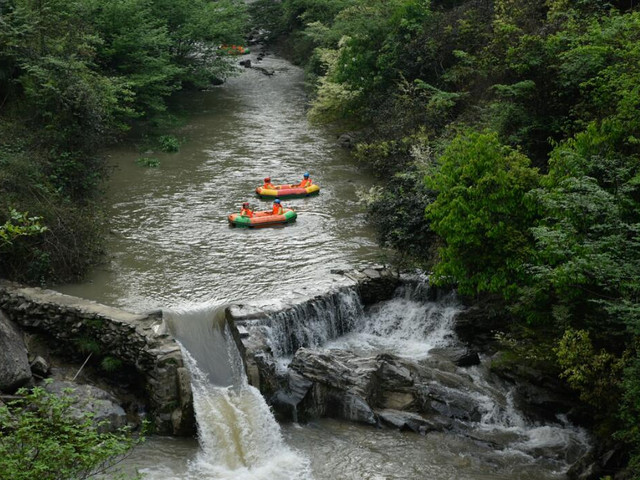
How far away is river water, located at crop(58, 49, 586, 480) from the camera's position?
12.2 metres

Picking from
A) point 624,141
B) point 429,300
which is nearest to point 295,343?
point 429,300

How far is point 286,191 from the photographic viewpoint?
22609 mm

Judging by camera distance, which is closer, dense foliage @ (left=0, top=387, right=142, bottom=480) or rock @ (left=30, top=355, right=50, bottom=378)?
dense foliage @ (left=0, top=387, right=142, bottom=480)

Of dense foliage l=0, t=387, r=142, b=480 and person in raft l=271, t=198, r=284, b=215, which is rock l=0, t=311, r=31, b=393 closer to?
dense foliage l=0, t=387, r=142, b=480

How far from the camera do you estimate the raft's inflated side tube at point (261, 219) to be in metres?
20.1

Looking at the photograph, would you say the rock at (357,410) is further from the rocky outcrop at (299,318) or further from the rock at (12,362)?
the rock at (12,362)

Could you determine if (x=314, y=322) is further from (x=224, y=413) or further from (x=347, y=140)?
(x=347, y=140)

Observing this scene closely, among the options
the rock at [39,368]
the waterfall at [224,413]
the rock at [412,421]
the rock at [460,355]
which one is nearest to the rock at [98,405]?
the rock at [39,368]

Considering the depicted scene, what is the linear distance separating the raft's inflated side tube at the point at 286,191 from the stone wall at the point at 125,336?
8.57 metres

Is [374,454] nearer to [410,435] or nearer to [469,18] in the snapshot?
[410,435]

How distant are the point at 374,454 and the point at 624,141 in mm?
7510

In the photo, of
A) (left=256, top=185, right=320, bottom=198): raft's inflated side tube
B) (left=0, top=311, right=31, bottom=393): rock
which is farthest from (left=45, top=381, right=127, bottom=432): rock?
(left=256, top=185, right=320, bottom=198): raft's inflated side tube

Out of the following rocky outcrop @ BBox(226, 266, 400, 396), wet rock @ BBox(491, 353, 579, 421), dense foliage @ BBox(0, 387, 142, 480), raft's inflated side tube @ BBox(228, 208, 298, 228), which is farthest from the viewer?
raft's inflated side tube @ BBox(228, 208, 298, 228)

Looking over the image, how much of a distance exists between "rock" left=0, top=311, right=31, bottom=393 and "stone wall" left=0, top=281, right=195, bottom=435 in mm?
922
